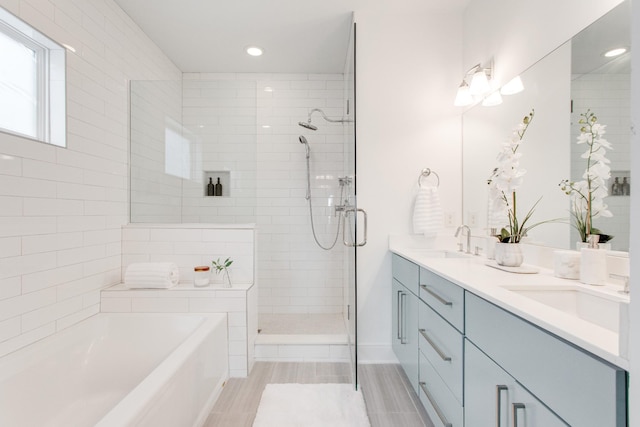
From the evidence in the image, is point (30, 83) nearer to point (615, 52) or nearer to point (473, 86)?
point (473, 86)

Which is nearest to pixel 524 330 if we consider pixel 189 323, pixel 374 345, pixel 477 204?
pixel 477 204

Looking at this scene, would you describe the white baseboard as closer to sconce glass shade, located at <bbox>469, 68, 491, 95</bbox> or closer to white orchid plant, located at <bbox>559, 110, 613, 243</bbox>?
white orchid plant, located at <bbox>559, 110, 613, 243</bbox>

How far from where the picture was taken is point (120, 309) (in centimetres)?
211

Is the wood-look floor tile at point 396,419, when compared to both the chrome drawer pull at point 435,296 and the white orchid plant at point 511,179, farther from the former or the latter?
the white orchid plant at point 511,179

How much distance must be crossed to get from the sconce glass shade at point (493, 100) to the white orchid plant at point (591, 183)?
70 cm

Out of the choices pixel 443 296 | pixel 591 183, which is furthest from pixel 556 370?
pixel 591 183

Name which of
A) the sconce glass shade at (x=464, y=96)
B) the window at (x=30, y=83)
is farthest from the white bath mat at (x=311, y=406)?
the sconce glass shade at (x=464, y=96)

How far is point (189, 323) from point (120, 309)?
1.84ft

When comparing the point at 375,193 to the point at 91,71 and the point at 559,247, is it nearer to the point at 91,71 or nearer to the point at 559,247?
the point at 559,247

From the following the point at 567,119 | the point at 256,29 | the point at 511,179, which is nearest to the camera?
the point at 567,119

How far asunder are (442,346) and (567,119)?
120cm

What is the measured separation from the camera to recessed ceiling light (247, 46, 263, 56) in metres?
2.79

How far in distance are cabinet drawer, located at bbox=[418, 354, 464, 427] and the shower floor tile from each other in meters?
1.08

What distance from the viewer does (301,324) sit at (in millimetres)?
2861
